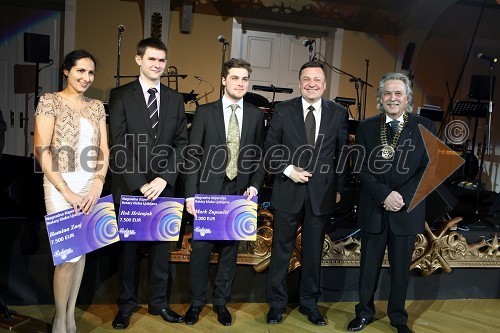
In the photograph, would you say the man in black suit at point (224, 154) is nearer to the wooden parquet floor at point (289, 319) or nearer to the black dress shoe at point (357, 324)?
the wooden parquet floor at point (289, 319)

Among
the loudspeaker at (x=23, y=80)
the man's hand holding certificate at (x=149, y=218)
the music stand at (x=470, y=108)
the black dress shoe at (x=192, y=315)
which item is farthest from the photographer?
the loudspeaker at (x=23, y=80)

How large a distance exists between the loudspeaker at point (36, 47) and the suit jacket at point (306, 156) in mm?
4004

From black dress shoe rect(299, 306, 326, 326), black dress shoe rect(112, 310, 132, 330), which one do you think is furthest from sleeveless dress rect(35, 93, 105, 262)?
black dress shoe rect(299, 306, 326, 326)

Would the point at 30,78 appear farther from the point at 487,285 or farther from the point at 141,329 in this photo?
the point at 487,285

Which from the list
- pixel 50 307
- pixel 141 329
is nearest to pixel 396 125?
pixel 141 329

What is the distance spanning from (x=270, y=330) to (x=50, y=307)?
1.42m

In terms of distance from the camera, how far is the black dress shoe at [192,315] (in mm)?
2776

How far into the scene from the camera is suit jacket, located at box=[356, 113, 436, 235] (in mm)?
2715

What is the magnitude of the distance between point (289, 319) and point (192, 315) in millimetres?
646

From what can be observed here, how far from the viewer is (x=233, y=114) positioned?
8.91 feet

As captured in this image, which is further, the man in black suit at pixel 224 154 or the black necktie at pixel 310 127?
the black necktie at pixel 310 127

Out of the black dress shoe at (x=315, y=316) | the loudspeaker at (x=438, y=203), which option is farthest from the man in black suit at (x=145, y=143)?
the loudspeaker at (x=438, y=203)

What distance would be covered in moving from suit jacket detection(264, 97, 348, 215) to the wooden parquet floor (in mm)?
763

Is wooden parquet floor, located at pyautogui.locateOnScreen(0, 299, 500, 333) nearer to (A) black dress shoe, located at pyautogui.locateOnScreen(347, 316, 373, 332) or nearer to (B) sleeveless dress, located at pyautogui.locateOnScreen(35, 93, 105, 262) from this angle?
(A) black dress shoe, located at pyautogui.locateOnScreen(347, 316, 373, 332)
